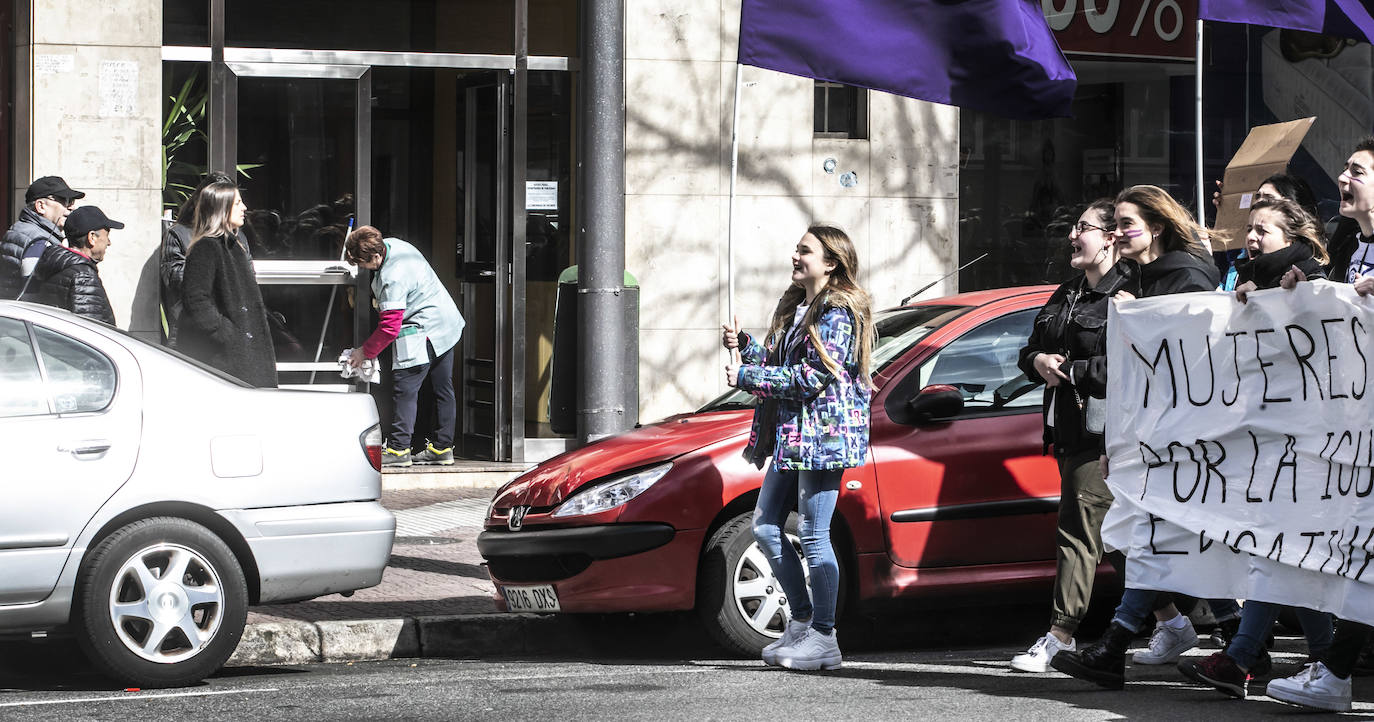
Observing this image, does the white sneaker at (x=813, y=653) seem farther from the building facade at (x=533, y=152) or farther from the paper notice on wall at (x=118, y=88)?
the paper notice on wall at (x=118, y=88)

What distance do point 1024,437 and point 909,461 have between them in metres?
0.52

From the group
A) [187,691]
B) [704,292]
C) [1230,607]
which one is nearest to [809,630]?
[1230,607]

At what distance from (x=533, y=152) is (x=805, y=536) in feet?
21.4

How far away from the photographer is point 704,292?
13.0 m

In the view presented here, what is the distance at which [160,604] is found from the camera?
6.51m

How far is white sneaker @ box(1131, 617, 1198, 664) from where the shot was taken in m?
6.93

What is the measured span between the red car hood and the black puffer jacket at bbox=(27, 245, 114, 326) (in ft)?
9.46

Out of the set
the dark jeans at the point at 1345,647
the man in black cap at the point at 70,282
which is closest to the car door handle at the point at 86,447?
the man in black cap at the point at 70,282

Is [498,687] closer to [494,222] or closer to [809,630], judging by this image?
[809,630]

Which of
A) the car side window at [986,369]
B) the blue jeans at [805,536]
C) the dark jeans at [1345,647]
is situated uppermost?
the car side window at [986,369]

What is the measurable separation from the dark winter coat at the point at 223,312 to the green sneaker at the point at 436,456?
3.51m

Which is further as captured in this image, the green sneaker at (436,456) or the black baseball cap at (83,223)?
the green sneaker at (436,456)

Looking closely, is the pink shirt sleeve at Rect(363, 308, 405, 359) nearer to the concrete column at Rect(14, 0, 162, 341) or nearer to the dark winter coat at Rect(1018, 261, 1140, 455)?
the concrete column at Rect(14, 0, 162, 341)

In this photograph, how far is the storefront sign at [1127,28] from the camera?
523 inches
